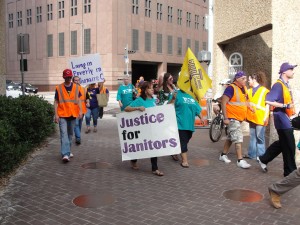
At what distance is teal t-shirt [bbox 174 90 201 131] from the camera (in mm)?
7402

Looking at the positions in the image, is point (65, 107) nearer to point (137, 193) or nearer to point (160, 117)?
point (160, 117)

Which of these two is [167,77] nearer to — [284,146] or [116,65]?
[284,146]

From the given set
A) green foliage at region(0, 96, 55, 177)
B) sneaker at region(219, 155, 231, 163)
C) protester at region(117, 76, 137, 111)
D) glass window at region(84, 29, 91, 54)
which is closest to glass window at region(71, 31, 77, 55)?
glass window at region(84, 29, 91, 54)

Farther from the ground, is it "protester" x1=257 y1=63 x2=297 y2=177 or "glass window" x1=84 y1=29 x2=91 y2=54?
"glass window" x1=84 y1=29 x2=91 y2=54

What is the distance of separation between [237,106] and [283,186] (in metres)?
2.74

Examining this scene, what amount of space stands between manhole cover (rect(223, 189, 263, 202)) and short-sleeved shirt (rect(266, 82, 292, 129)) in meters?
1.20

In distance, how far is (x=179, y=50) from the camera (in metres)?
59.3

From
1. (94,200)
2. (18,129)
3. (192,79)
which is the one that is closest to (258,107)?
(192,79)

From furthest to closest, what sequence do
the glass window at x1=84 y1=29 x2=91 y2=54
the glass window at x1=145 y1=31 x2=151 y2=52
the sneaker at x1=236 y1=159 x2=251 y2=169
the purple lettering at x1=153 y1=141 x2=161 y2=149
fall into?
the glass window at x1=145 y1=31 x2=151 y2=52 < the glass window at x1=84 y1=29 x2=91 y2=54 < the sneaker at x1=236 y1=159 x2=251 y2=169 < the purple lettering at x1=153 y1=141 x2=161 y2=149

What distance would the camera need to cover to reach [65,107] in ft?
25.5

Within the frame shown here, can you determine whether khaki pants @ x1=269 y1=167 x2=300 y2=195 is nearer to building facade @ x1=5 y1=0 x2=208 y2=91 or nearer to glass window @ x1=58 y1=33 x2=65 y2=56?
building facade @ x1=5 y1=0 x2=208 y2=91

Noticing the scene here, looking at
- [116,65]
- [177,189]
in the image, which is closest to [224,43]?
[177,189]

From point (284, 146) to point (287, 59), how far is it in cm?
251

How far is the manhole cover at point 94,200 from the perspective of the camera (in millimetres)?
5270
